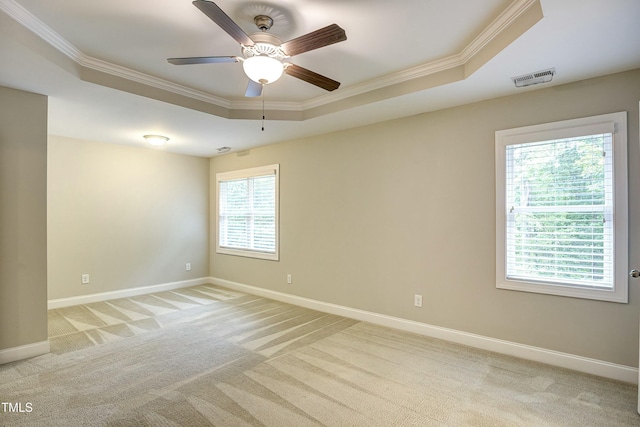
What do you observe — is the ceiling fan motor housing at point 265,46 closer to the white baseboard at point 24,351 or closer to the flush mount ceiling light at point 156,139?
the flush mount ceiling light at point 156,139

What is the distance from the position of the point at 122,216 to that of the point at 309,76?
4413 mm

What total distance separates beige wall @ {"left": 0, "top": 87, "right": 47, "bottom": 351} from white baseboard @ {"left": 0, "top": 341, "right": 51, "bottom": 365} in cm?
4

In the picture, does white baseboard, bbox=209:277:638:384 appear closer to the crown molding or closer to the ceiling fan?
the crown molding

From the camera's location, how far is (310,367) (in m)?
2.82

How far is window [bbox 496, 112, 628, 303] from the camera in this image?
2600 mm

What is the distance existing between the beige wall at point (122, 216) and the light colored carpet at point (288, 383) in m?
1.33

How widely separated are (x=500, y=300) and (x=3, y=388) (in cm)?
425

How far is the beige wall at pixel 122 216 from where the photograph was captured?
4.71 metres

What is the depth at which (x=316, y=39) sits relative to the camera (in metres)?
1.96

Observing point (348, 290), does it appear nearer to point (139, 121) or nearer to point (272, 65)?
point (272, 65)

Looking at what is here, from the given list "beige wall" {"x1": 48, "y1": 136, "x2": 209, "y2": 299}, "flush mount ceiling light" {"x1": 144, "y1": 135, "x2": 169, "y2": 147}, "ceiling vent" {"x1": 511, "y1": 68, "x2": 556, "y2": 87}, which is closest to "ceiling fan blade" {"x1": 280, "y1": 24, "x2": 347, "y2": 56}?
"ceiling vent" {"x1": 511, "y1": 68, "x2": 556, "y2": 87}

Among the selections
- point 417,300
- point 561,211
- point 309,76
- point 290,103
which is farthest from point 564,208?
point 290,103

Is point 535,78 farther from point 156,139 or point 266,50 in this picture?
point 156,139

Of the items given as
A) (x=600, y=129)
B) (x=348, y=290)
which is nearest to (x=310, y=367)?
(x=348, y=290)
